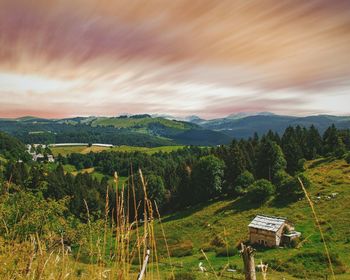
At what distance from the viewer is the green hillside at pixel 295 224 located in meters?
31.3

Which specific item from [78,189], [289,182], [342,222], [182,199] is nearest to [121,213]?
[342,222]

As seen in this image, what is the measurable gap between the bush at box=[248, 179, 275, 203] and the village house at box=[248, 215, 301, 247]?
1358cm

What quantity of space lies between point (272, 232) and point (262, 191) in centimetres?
1784

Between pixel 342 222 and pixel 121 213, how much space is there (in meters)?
46.8

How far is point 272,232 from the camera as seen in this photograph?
1642 inches

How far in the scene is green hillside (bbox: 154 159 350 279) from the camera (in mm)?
31281

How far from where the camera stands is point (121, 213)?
3422 mm

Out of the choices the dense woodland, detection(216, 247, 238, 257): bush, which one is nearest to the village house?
detection(216, 247, 238, 257): bush

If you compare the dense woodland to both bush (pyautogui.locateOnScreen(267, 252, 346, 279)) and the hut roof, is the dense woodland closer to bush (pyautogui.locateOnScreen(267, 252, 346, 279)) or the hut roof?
the hut roof

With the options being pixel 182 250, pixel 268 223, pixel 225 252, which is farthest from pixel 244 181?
pixel 225 252

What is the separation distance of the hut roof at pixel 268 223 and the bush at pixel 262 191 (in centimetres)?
1282

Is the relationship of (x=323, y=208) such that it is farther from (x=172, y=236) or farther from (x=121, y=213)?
(x=121, y=213)

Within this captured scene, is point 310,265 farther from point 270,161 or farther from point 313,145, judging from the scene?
point 313,145

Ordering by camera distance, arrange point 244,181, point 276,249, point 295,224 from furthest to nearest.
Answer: point 244,181
point 295,224
point 276,249
